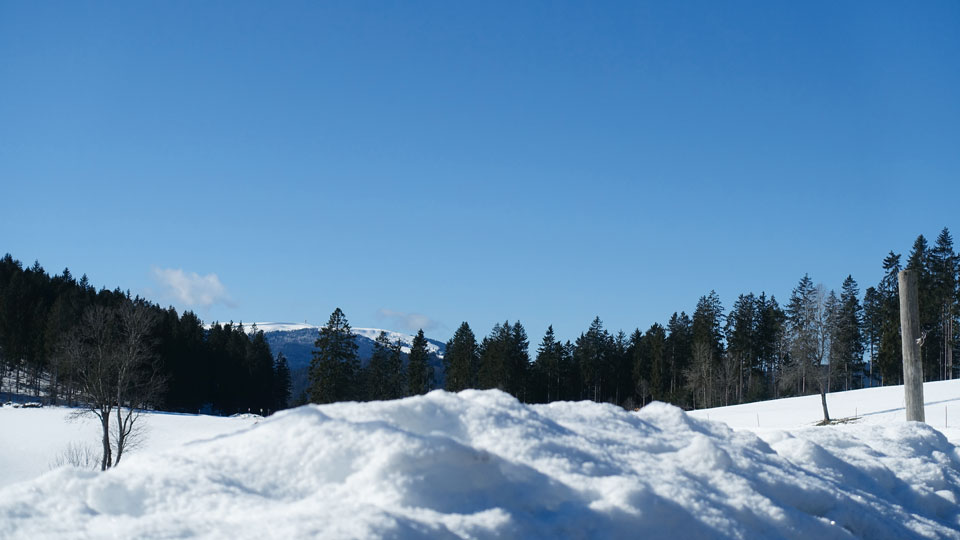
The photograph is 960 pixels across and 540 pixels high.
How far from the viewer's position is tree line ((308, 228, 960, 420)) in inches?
2594

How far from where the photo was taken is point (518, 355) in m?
78.9

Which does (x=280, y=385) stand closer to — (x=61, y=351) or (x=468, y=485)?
(x=61, y=351)

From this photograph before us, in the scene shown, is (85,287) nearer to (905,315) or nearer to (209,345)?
(209,345)

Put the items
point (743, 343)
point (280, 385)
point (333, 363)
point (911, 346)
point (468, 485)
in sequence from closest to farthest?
point (468, 485)
point (911, 346)
point (333, 363)
point (743, 343)
point (280, 385)

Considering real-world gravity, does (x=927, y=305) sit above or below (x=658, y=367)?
above

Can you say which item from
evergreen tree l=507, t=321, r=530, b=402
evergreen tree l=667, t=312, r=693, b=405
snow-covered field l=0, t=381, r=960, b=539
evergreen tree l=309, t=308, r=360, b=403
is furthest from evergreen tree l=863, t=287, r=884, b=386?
snow-covered field l=0, t=381, r=960, b=539

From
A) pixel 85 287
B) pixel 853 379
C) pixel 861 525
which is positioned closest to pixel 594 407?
pixel 861 525

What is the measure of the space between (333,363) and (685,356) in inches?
1675

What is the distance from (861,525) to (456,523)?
2.65m

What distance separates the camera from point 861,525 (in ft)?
12.4

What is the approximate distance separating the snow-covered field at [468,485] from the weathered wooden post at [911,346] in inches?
284

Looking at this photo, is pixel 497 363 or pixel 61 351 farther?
pixel 497 363

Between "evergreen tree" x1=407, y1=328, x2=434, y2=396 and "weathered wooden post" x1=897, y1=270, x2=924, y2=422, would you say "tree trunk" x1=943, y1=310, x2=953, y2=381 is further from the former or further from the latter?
"weathered wooden post" x1=897, y1=270, x2=924, y2=422

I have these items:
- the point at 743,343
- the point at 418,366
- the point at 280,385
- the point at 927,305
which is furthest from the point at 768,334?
the point at 280,385
